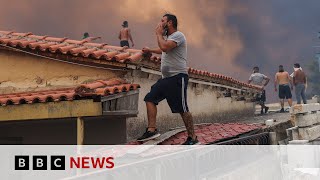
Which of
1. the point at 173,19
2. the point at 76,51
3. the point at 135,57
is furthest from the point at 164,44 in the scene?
the point at 76,51

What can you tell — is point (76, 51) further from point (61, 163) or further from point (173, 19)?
point (173, 19)

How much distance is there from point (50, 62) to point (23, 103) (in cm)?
175

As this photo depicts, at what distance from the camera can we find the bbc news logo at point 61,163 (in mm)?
6008

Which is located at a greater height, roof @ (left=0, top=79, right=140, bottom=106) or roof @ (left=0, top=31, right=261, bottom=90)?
roof @ (left=0, top=31, right=261, bottom=90)

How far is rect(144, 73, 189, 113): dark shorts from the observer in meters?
6.26

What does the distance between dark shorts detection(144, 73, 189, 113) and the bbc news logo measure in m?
1.18

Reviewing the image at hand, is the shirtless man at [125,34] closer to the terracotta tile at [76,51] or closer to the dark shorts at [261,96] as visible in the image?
the dark shorts at [261,96]

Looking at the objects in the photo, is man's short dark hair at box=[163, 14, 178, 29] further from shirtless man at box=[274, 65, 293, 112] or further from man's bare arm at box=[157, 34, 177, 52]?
shirtless man at box=[274, 65, 293, 112]

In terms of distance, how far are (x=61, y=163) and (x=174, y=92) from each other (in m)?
2.44

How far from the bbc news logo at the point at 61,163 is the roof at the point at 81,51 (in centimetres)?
188

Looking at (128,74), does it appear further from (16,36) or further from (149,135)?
(16,36)

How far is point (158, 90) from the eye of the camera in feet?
21.0


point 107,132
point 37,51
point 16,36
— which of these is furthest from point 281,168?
point 16,36

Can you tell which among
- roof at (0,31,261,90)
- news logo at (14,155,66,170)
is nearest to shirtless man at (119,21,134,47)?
roof at (0,31,261,90)
